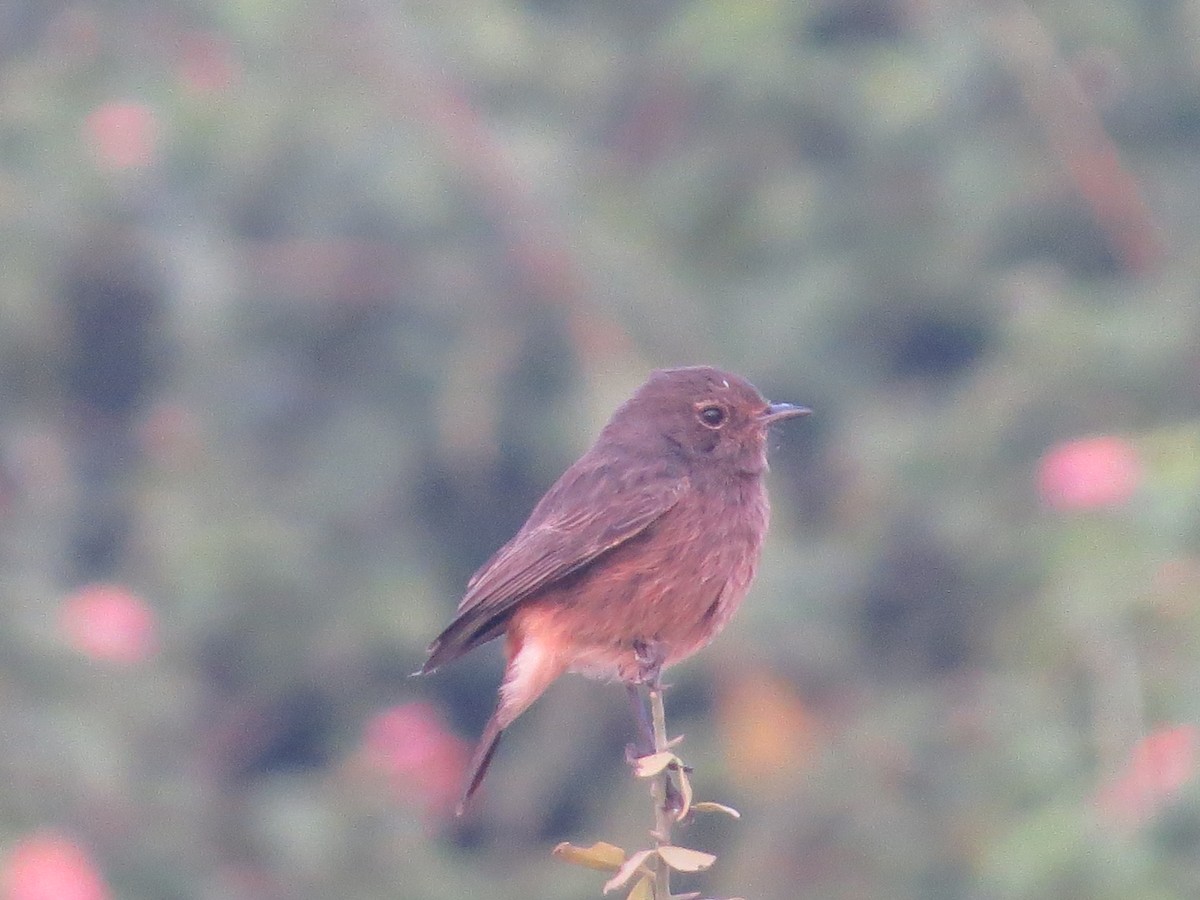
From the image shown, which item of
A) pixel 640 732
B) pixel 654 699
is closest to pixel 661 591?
pixel 640 732

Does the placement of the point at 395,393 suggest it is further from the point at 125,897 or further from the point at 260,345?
Answer: the point at 125,897

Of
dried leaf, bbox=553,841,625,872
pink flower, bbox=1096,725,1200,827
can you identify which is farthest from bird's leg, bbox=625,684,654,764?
pink flower, bbox=1096,725,1200,827

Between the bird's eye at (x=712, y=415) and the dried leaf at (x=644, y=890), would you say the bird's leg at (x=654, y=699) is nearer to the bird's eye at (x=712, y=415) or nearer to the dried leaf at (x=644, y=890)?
the dried leaf at (x=644, y=890)

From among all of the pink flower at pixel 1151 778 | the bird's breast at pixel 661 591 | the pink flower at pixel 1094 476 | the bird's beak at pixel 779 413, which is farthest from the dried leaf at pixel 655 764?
the pink flower at pixel 1094 476

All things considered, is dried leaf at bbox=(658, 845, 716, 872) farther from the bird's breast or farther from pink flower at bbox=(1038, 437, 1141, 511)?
pink flower at bbox=(1038, 437, 1141, 511)

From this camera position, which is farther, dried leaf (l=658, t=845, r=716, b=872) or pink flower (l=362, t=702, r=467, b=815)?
pink flower (l=362, t=702, r=467, b=815)

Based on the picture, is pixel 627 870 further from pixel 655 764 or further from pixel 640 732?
pixel 640 732
